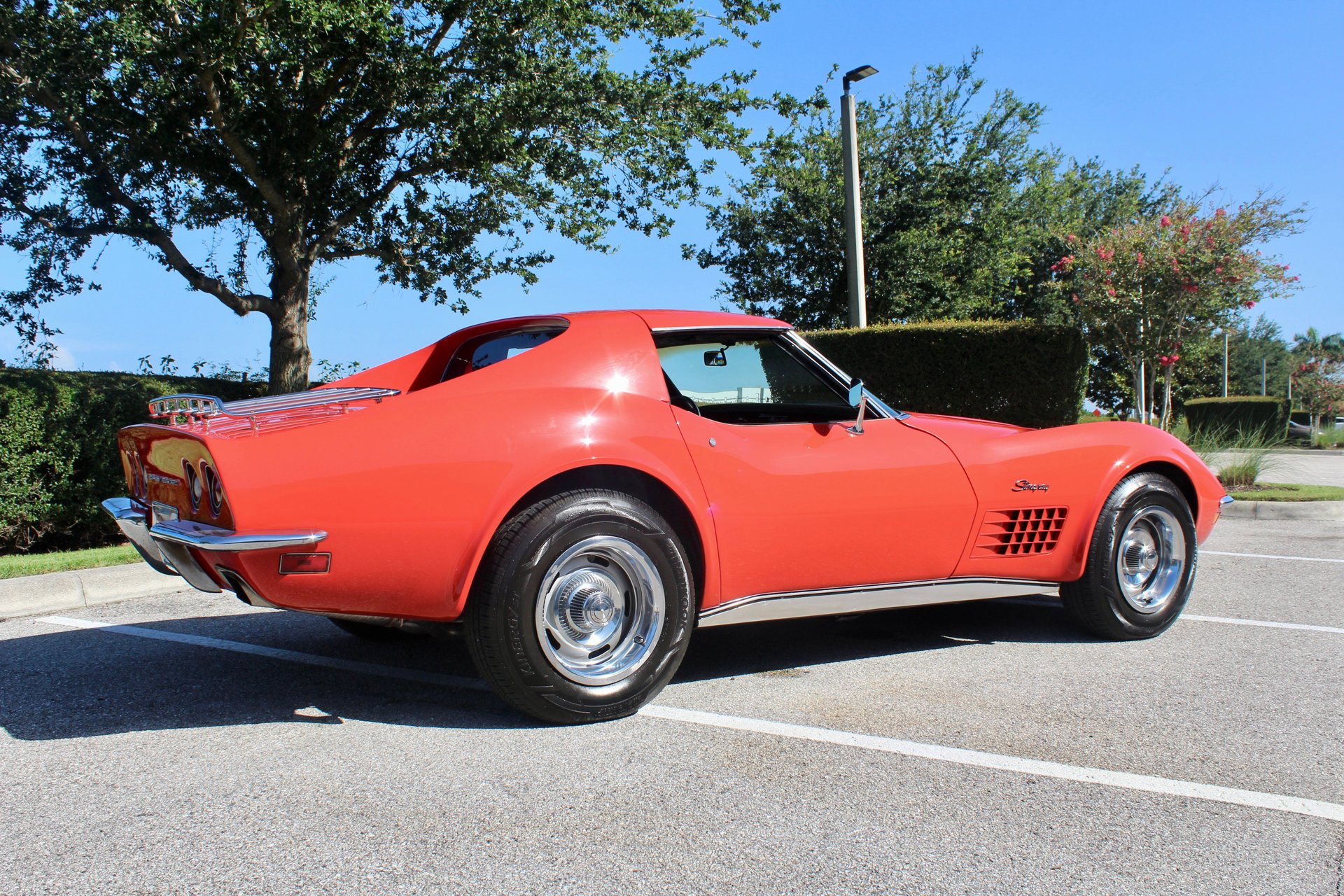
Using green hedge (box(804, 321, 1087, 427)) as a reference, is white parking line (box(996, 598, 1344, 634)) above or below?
below

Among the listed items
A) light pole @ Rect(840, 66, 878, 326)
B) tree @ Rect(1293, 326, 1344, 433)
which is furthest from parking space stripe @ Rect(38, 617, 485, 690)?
tree @ Rect(1293, 326, 1344, 433)

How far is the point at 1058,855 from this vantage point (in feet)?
8.32

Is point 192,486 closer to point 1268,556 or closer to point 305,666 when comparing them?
point 305,666

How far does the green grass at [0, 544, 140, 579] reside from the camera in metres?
6.73

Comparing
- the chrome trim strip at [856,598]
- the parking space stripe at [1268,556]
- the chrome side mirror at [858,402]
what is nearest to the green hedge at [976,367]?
the parking space stripe at [1268,556]

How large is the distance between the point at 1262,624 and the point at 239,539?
4.87m

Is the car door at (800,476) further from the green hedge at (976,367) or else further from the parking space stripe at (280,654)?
the green hedge at (976,367)

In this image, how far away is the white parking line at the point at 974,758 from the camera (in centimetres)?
288

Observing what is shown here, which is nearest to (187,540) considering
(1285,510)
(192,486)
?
(192,486)

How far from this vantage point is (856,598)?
4.12m

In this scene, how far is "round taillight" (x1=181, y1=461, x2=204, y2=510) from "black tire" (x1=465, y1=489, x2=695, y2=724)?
966mm

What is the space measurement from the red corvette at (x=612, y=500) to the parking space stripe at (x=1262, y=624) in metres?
0.61

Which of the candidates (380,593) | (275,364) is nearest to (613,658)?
(380,593)

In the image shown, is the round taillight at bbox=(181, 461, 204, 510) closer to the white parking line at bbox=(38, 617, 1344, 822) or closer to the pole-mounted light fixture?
the white parking line at bbox=(38, 617, 1344, 822)
